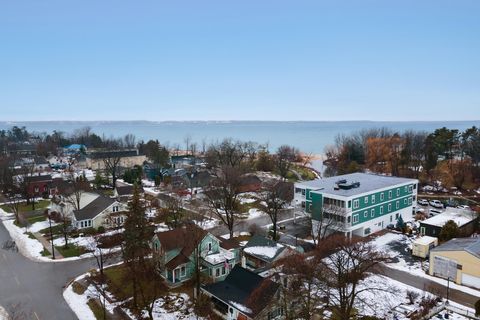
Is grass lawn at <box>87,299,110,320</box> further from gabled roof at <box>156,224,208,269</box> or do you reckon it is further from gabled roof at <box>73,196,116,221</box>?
gabled roof at <box>73,196,116,221</box>

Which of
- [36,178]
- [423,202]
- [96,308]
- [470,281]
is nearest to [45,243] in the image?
[96,308]

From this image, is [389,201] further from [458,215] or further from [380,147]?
[380,147]

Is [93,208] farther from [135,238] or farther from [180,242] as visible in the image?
[135,238]

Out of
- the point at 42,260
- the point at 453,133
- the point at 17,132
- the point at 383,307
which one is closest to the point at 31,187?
the point at 42,260

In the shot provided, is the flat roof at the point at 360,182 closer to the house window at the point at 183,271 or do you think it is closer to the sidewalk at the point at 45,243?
the house window at the point at 183,271

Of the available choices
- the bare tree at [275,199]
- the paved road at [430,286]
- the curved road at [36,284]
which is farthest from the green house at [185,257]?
the paved road at [430,286]

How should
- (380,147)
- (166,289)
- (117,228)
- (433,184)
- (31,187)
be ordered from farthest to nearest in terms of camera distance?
1. (380,147)
2. (433,184)
3. (31,187)
4. (117,228)
5. (166,289)
